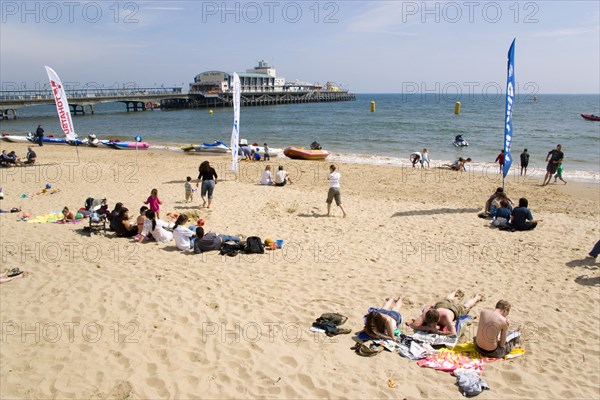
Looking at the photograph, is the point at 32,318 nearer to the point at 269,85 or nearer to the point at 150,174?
the point at 150,174

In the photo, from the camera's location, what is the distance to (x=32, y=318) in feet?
19.1

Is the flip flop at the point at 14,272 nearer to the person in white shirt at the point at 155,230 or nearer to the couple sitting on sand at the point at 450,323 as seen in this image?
the person in white shirt at the point at 155,230

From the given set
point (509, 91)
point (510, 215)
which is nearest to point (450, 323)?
point (510, 215)

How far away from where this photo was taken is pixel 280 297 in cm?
662

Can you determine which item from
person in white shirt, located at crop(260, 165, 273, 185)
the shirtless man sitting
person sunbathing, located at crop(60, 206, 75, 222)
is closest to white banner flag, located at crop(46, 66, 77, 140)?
person sunbathing, located at crop(60, 206, 75, 222)

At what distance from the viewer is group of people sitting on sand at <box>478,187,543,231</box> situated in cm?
999

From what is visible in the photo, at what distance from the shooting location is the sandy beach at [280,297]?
471cm

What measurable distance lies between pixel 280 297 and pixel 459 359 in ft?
8.76

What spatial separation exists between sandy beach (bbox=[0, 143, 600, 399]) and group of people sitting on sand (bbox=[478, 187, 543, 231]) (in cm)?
25

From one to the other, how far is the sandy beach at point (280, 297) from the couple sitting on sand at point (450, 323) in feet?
0.79

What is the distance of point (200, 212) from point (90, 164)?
1081cm

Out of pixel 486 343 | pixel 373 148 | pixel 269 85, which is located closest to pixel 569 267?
pixel 486 343

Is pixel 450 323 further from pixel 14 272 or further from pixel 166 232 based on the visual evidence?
pixel 14 272

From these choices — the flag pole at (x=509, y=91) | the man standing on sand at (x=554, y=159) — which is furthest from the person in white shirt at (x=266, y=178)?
the man standing on sand at (x=554, y=159)
